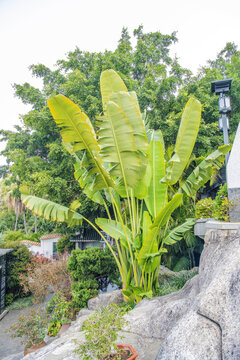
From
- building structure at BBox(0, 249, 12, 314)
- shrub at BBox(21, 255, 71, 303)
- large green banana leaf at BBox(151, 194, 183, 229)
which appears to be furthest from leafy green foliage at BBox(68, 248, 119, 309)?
→ building structure at BBox(0, 249, 12, 314)

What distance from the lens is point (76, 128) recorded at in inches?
199

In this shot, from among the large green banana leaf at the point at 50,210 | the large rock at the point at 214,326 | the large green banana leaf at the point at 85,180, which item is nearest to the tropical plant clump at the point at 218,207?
the large rock at the point at 214,326

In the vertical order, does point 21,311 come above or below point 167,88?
below

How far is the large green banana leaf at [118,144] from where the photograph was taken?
4.83m

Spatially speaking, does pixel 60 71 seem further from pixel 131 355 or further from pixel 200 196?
pixel 131 355

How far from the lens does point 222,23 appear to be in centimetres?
954

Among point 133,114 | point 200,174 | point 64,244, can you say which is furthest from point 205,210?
point 64,244

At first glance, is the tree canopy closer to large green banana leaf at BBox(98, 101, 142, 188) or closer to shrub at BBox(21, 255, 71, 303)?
shrub at BBox(21, 255, 71, 303)

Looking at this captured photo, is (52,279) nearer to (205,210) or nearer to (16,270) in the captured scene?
(205,210)

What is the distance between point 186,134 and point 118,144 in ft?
5.97

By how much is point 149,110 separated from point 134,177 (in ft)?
24.1

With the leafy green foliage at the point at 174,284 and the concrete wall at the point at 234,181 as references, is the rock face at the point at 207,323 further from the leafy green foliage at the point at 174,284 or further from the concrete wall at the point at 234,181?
the leafy green foliage at the point at 174,284

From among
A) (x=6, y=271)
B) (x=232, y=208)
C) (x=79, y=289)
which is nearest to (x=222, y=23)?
(x=232, y=208)

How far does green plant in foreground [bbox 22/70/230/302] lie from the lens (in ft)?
16.3
